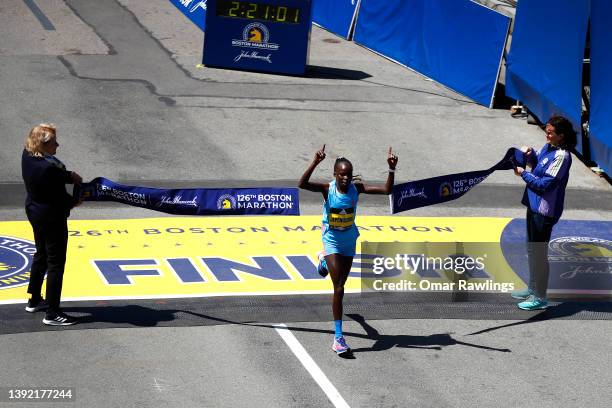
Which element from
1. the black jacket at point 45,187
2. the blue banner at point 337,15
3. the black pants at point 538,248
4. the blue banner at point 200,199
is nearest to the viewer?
the black jacket at point 45,187

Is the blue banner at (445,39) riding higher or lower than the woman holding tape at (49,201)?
higher

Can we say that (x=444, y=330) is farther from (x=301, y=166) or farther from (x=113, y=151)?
(x=113, y=151)

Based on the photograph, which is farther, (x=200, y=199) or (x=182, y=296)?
(x=182, y=296)

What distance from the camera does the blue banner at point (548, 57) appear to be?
17156 millimetres

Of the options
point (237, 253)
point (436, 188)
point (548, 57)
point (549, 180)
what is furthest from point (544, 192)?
point (548, 57)

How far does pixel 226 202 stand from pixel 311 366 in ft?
6.94

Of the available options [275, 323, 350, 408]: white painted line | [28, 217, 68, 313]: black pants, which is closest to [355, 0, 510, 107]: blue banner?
[275, 323, 350, 408]: white painted line

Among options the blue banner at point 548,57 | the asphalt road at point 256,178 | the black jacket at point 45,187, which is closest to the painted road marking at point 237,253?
the asphalt road at point 256,178

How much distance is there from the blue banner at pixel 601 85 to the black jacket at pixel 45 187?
9.85m

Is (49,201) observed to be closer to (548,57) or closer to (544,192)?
(544,192)

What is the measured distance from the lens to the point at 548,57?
18312 mm

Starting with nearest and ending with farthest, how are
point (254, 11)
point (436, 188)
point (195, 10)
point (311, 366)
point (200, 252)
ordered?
point (311, 366), point (436, 188), point (200, 252), point (254, 11), point (195, 10)

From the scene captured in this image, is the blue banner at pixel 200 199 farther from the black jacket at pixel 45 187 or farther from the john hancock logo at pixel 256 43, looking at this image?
the john hancock logo at pixel 256 43

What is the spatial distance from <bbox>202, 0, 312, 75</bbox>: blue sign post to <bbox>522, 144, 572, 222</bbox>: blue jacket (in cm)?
1184
